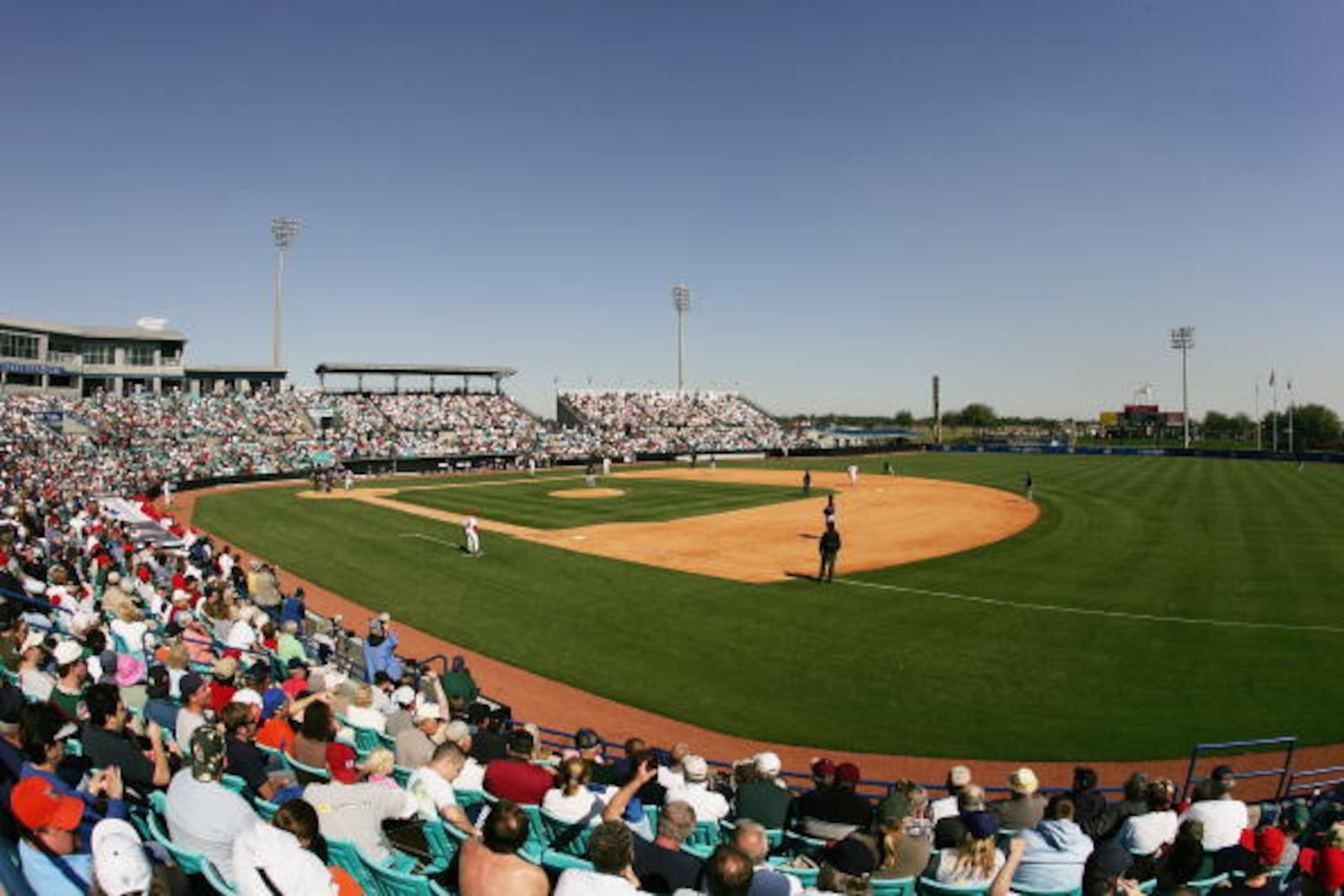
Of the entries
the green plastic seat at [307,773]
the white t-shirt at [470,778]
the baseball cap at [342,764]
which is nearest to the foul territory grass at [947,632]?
the white t-shirt at [470,778]

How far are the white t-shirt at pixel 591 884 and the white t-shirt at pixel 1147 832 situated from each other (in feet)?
15.8

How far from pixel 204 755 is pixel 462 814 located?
1.76m

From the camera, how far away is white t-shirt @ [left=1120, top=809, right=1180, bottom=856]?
655 cm

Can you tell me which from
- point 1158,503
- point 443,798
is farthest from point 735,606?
point 1158,503

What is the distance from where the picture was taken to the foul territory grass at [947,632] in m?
13.1

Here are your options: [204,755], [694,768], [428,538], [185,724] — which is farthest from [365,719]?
[428,538]

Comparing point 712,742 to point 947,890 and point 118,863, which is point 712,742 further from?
point 118,863

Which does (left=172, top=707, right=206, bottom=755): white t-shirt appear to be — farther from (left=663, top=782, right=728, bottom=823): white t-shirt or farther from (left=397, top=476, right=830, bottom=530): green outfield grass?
(left=397, top=476, right=830, bottom=530): green outfield grass

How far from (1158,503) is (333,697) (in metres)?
42.0

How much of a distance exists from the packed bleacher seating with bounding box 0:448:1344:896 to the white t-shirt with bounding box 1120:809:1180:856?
0.02 metres

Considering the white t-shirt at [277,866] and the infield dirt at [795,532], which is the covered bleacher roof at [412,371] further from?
the white t-shirt at [277,866]

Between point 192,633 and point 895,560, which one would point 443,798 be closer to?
point 192,633

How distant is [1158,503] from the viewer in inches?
1571

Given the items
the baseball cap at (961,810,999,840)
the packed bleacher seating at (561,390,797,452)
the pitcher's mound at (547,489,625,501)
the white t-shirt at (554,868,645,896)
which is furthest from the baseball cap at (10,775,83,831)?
the packed bleacher seating at (561,390,797,452)
